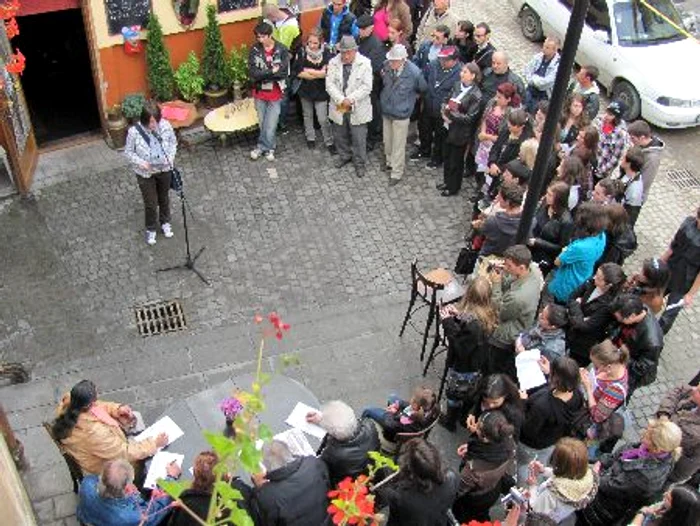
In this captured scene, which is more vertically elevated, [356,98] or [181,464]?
[356,98]

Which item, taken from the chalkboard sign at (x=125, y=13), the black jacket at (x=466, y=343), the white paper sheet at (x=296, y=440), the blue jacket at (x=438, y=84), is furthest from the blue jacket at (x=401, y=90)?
the white paper sheet at (x=296, y=440)

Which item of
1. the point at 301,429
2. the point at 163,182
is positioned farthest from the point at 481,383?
the point at 163,182

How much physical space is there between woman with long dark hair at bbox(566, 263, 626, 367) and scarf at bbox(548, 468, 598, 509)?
197 cm

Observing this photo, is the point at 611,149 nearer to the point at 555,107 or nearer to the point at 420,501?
the point at 555,107

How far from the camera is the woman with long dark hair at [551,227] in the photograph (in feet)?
28.4

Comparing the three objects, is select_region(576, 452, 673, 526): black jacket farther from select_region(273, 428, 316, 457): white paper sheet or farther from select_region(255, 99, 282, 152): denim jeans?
select_region(255, 99, 282, 152): denim jeans

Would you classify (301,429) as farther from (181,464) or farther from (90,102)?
(90,102)

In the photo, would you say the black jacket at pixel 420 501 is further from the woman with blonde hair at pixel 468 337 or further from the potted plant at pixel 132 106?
the potted plant at pixel 132 106

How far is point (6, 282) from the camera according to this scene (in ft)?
32.0

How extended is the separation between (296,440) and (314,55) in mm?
6069

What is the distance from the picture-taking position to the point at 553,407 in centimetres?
679

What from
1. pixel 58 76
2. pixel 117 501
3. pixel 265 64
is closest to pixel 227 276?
pixel 265 64

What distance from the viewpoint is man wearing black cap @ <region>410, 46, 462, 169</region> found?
425 inches

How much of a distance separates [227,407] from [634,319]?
11.6 ft
